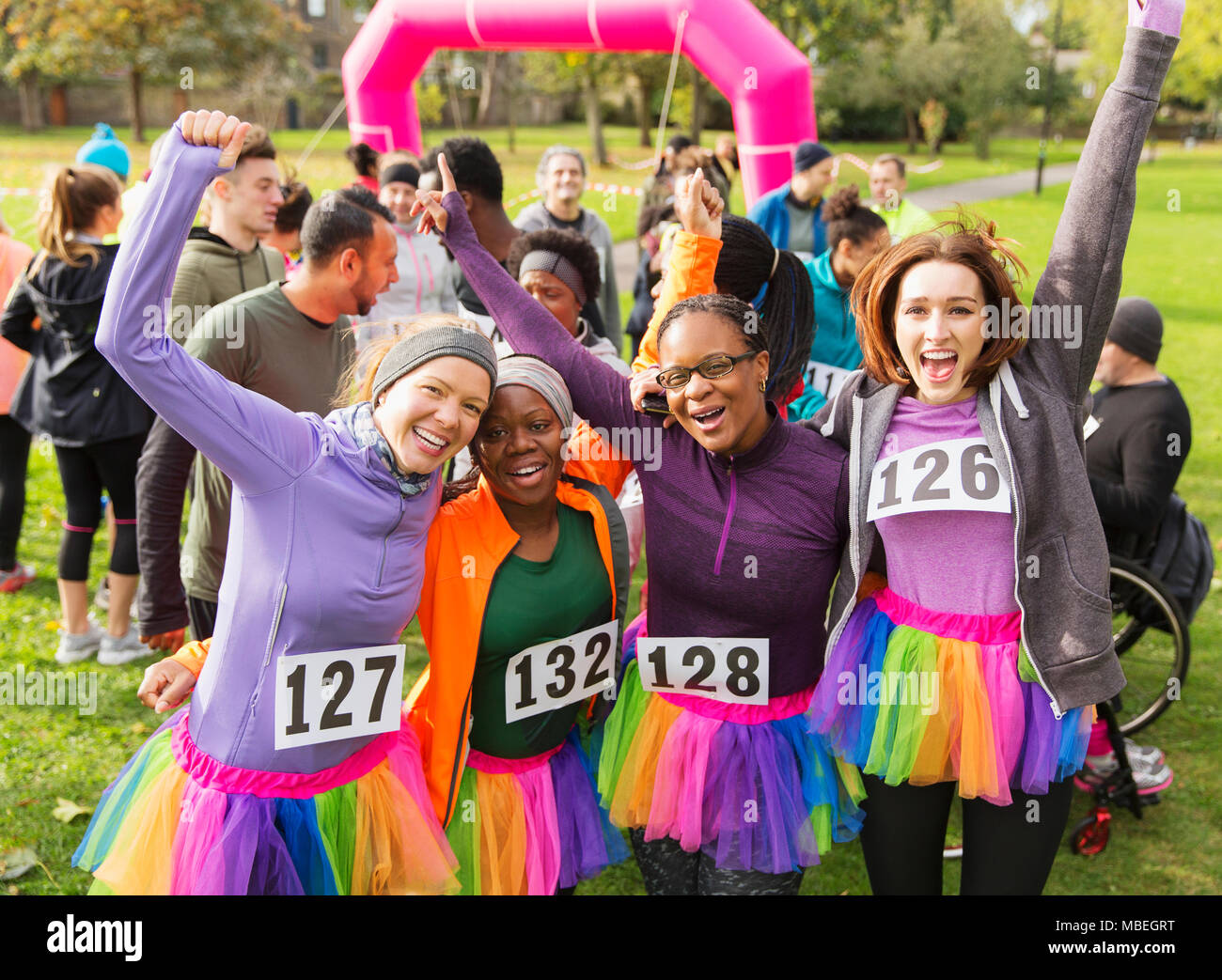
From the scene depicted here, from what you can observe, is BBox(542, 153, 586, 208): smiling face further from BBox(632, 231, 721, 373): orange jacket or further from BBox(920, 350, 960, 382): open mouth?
BBox(920, 350, 960, 382): open mouth

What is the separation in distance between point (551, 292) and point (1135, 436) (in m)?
2.28

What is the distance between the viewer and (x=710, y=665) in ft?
8.04

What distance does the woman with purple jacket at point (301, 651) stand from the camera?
2068 mm

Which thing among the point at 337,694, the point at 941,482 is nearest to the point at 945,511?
the point at 941,482

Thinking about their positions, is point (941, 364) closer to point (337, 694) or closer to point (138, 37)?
point (337, 694)

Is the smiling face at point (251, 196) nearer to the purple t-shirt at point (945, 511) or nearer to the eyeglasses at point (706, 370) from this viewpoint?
the eyeglasses at point (706, 370)

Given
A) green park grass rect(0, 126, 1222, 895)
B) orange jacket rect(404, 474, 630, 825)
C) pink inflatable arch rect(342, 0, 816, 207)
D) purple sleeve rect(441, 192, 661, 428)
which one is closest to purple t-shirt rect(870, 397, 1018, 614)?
green park grass rect(0, 126, 1222, 895)

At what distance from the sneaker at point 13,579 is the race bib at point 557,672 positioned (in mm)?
4223

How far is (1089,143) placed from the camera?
2.19 meters

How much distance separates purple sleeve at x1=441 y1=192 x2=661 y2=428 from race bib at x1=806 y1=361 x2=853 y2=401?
1812mm

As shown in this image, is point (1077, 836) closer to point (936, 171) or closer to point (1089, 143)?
point (1089, 143)

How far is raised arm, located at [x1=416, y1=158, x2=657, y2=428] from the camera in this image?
2525 mm

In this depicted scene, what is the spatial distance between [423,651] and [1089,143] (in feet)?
12.3

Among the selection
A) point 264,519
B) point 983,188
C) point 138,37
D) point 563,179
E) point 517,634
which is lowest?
point 517,634
